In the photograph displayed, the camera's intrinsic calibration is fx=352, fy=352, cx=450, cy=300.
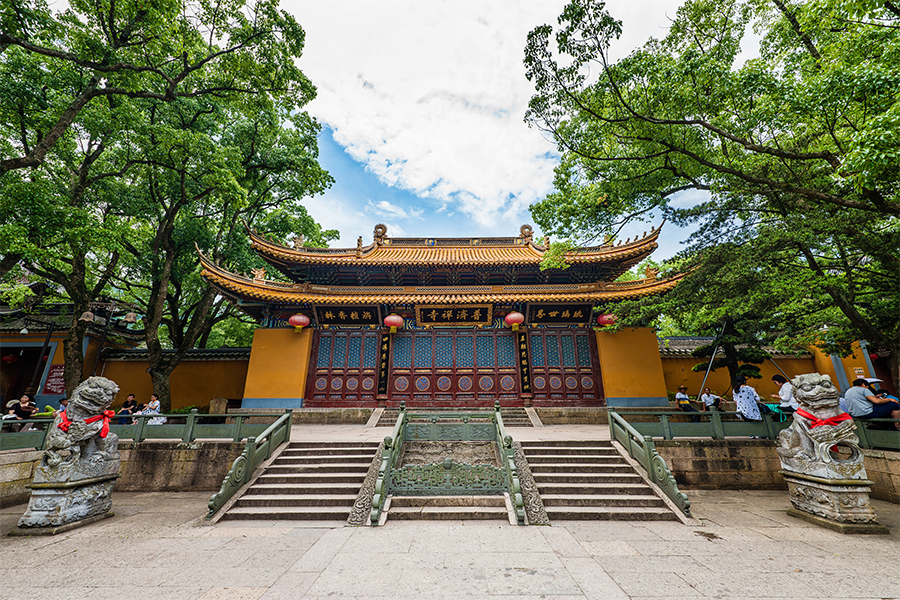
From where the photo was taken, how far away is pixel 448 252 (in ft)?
47.2

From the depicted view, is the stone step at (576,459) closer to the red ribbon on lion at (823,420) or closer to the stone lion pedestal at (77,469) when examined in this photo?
the red ribbon on lion at (823,420)

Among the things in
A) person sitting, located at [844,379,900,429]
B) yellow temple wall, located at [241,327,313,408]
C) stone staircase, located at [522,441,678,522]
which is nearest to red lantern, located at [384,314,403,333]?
yellow temple wall, located at [241,327,313,408]

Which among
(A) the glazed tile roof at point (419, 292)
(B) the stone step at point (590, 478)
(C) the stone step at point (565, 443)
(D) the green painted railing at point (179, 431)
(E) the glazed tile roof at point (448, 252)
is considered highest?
(E) the glazed tile roof at point (448, 252)

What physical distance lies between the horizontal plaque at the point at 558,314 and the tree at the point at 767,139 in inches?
127

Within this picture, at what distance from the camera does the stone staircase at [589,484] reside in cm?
519

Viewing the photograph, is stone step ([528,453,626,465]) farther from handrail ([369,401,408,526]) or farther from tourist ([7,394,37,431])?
tourist ([7,394,37,431])

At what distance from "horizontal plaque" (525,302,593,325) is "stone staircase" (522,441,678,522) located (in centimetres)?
498

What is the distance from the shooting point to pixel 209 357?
13367 millimetres

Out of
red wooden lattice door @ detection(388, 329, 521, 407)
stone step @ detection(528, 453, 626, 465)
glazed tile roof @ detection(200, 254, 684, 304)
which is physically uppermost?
glazed tile roof @ detection(200, 254, 684, 304)

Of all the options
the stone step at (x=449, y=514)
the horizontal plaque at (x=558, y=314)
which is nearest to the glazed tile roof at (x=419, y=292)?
the horizontal plaque at (x=558, y=314)

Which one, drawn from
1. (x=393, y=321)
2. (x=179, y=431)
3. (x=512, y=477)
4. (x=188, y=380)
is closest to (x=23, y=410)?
(x=179, y=431)

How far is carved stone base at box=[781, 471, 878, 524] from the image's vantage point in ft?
15.0

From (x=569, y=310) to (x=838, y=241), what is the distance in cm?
610

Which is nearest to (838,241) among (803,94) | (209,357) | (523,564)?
(803,94)
